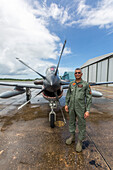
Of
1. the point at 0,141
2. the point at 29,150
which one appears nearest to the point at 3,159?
the point at 29,150

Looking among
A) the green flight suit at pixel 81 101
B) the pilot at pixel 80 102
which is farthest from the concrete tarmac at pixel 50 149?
the green flight suit at pixel 81 101

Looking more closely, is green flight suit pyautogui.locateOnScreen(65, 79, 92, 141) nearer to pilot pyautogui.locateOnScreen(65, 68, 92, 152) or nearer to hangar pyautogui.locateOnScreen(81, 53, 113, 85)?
pilot pyautogui.locateOnScreen(65, 68, 92, 152)

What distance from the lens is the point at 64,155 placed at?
2.46m

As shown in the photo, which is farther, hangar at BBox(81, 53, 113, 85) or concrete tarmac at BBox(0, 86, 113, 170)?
hangar at BBox(81, 53, 113, 85)

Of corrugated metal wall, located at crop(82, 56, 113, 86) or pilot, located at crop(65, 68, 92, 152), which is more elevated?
corrugated metal wall, located at crop(82, 56, 113, 86)

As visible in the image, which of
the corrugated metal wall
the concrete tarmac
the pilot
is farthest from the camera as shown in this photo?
the corrugated metal wall

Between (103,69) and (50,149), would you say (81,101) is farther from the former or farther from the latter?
(103,69)

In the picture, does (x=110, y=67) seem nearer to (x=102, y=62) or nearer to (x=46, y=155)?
(x=102, y=62)

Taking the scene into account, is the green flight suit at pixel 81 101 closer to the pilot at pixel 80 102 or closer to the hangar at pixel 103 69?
the pilot at pixel 80 102

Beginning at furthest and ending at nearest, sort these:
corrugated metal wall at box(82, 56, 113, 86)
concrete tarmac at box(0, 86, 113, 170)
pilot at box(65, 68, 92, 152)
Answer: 1. corrugated metal wall at box(82, 56, 113, 86)
2. pilot at box(65, 68, 92, 152)
3. concrete tarmac at box(0, 86, 113, 170)

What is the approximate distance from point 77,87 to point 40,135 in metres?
2.14

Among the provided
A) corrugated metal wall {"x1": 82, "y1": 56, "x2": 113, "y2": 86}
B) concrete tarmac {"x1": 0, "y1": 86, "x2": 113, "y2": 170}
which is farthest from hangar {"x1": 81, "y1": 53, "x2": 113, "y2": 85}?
concrete tarmac {"x1": 0, "y1": 86, "x2": 113, "y2": 170}

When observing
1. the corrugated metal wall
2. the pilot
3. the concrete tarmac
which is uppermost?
the corrugated metal wall

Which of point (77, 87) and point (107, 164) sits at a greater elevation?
point (77, 87)
